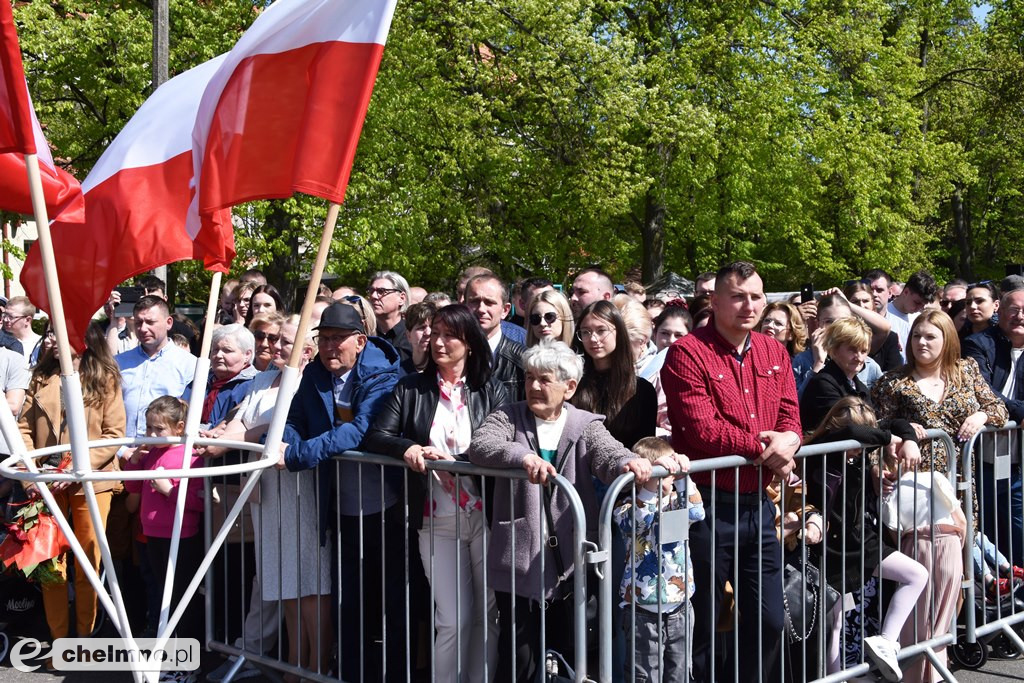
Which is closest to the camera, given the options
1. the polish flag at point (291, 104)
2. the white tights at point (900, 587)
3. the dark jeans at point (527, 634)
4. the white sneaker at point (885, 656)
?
the polish flag at point (291, 104)

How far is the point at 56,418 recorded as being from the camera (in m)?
6.85

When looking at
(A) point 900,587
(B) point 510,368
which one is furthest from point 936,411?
(B) point 510,368

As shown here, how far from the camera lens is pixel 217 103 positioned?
157 inches

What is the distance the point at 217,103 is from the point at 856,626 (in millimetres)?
3948

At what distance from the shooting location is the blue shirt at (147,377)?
23.8 ft

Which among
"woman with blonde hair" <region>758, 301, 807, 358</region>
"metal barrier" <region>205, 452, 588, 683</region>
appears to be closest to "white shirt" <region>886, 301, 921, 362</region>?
"woman with blonde hair" <region>758, 301, 807, 358</region>

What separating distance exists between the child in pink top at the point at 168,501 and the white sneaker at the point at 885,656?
3554 mm

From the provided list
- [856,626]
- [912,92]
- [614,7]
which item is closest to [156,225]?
[856,626]

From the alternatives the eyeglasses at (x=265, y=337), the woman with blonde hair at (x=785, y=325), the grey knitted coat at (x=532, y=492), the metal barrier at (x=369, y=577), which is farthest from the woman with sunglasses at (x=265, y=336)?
the woman with blonde hair at (x=785, y=325)

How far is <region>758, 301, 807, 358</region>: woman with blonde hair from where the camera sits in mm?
8008

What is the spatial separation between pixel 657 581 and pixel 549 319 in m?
2.15

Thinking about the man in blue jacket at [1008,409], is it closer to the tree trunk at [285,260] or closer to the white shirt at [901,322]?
the white shirt at [901,322]

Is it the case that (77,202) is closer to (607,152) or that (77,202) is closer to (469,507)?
(469,507)

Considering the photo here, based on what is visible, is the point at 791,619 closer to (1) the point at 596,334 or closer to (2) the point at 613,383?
(2) the point at 613,383
